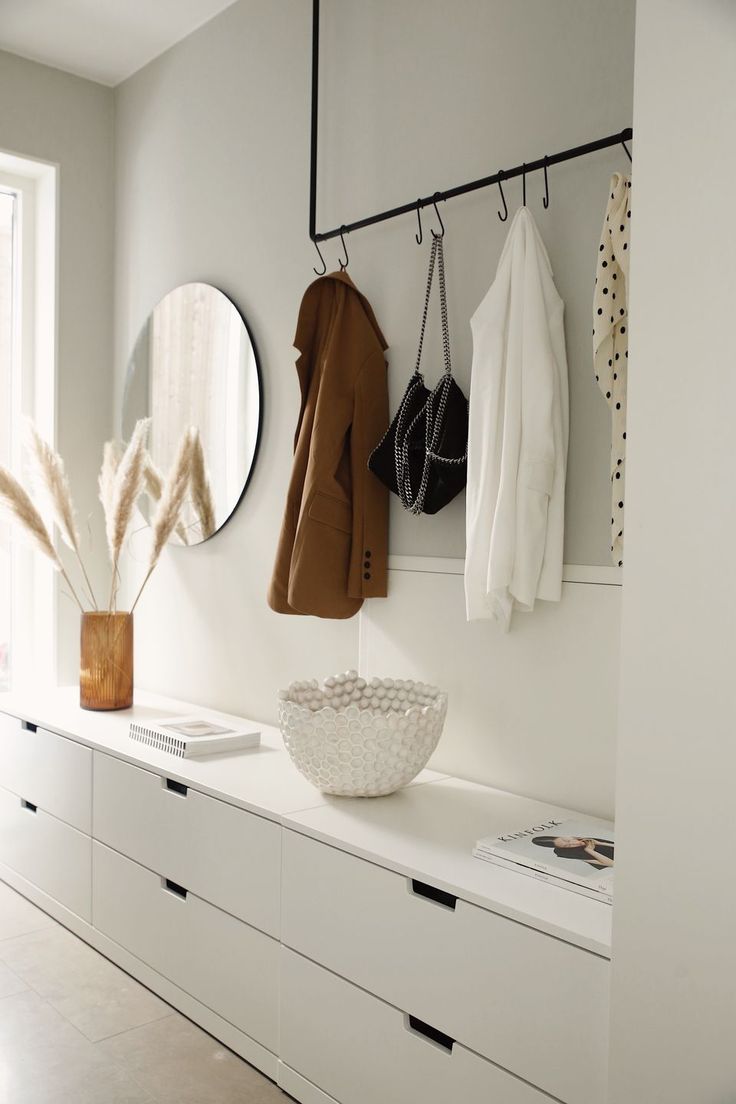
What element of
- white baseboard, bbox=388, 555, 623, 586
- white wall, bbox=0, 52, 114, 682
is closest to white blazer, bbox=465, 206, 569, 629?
white baseboard, bbox=388, 555, 623, 586

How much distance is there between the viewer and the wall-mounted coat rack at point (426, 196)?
5.86 ft

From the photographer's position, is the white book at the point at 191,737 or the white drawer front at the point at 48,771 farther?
the white drawer front at the point at 48,771

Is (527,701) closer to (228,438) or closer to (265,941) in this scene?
(265,941)

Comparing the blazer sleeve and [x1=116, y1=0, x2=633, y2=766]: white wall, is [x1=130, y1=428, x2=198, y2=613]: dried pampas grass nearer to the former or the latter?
[x1=116, y1=0, x2=633, y2=766]: white wall

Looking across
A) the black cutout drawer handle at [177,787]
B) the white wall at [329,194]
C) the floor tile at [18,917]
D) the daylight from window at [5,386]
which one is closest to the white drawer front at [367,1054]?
the black cutout drawer handle at [177,787]

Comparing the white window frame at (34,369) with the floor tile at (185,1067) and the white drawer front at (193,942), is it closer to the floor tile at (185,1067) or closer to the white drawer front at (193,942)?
the white drawer front at (193,942)

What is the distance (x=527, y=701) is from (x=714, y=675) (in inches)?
36.6

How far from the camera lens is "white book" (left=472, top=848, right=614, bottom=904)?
142 centimetres

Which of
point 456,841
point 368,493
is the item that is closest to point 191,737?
point 368,493

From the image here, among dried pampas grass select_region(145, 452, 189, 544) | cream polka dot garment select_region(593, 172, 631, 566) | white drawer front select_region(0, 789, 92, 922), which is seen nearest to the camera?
cream polka dot garment select_region(593, 172, 631, 566)

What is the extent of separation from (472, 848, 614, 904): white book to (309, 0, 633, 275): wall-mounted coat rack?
1249 mm

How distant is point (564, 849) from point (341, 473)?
3.33 ft

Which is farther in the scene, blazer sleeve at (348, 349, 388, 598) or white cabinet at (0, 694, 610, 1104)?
blazer sleeve at (348, 349, 388, 598)

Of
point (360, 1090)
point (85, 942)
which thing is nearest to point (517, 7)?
point (360, 1090)
